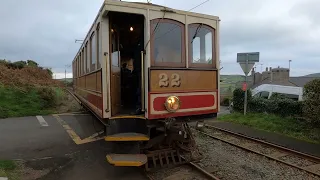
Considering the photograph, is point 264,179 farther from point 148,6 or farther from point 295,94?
point 295,94

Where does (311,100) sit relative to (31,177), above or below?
above

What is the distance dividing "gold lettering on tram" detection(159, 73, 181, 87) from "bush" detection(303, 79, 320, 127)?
559cm

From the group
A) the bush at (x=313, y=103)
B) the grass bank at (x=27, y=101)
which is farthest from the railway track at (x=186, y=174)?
the grass bank at (x=27, y=101)

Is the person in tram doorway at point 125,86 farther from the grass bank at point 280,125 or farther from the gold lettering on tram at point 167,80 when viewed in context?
the grass bank at point 280,125

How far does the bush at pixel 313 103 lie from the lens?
8.49 m

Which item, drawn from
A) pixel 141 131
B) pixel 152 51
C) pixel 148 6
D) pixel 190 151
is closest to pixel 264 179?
pixel 190 151

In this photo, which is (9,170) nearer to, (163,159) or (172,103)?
(163,159)

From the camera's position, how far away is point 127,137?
4.80 m

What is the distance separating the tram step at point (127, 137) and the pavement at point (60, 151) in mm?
921

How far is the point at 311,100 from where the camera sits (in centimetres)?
874

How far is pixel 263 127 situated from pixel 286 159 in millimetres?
3786

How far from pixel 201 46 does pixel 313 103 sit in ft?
17.1

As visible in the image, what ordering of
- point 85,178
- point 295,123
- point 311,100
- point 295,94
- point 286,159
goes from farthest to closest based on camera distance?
1. point 295,94
2. point 295,123
3. point 311,100
4. point 286,159
5. point 85,178

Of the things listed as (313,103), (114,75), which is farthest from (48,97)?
(313,103)
